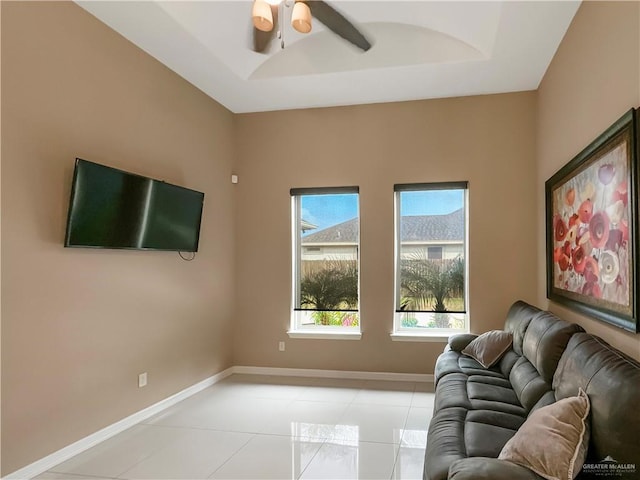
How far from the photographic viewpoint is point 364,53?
13.5 feet

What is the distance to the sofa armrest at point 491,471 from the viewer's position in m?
1.65

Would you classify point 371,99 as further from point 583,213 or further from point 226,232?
point 583,213

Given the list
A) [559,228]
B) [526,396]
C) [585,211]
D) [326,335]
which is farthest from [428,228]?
[526,396]

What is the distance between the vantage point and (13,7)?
2.72 metres

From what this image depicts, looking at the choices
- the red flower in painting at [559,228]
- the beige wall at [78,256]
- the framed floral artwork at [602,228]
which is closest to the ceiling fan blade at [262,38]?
the beige wall at [78,256]

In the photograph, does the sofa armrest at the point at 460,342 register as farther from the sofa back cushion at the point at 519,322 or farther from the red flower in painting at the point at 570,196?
the red flower in painting at the point at 570,196

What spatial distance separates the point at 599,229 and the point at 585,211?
12.1 inches

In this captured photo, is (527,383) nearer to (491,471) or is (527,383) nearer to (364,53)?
(491,471)

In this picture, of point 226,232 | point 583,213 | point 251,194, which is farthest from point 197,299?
point 583,213

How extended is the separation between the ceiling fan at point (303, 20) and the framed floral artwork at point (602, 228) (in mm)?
1690

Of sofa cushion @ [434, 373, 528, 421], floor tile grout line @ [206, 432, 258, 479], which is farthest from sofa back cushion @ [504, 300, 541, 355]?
floor tile grout line @ [206, 432, 258, 479]

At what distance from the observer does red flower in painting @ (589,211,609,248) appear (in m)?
2.58

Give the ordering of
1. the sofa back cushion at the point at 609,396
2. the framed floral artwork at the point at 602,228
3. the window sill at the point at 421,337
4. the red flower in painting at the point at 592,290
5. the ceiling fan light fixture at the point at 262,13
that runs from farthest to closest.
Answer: the window sill at the point at 421,337 < the red flower in painting at the point at 592,290 < the ceiling fan light fixture at the point at 262,13 < the framed floral artwork at the point at 602,228 < the sofa back cushion at the point at 609,396

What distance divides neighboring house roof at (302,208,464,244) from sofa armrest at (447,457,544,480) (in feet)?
11.3
